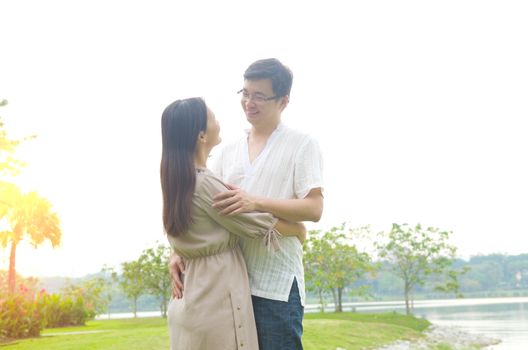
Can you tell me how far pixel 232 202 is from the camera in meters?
1.80

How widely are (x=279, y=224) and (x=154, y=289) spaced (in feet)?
64.6

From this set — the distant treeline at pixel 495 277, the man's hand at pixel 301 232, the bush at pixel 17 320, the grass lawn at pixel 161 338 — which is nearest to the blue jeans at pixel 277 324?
the man's hand at pixel 301 232

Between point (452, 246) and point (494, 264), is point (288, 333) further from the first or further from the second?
point (494, 264)

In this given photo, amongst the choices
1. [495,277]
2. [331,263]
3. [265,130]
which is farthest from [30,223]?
[495,277]

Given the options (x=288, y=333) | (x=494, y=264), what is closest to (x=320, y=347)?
(x=288, y=333)

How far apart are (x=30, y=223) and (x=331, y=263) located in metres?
9.75

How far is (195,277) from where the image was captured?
6.05 feet

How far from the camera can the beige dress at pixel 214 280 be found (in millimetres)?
1799

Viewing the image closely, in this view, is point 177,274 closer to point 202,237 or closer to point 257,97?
point 202,237

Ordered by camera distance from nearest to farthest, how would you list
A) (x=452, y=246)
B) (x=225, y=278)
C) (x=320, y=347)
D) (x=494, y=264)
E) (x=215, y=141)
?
(x=225, y=278) → (x=215, y=141) → (x=320, y=347) → (x=452, y=246) → (x=494, y=264)

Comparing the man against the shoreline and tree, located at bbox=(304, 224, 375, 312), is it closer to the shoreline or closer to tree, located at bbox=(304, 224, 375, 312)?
the shoreline

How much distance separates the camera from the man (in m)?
1.87

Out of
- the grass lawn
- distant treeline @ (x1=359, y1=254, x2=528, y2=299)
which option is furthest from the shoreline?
distant treeline @ (x1=359, y1=254, x2=528, y2=299)

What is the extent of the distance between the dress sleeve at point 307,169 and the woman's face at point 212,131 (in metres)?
0.28
